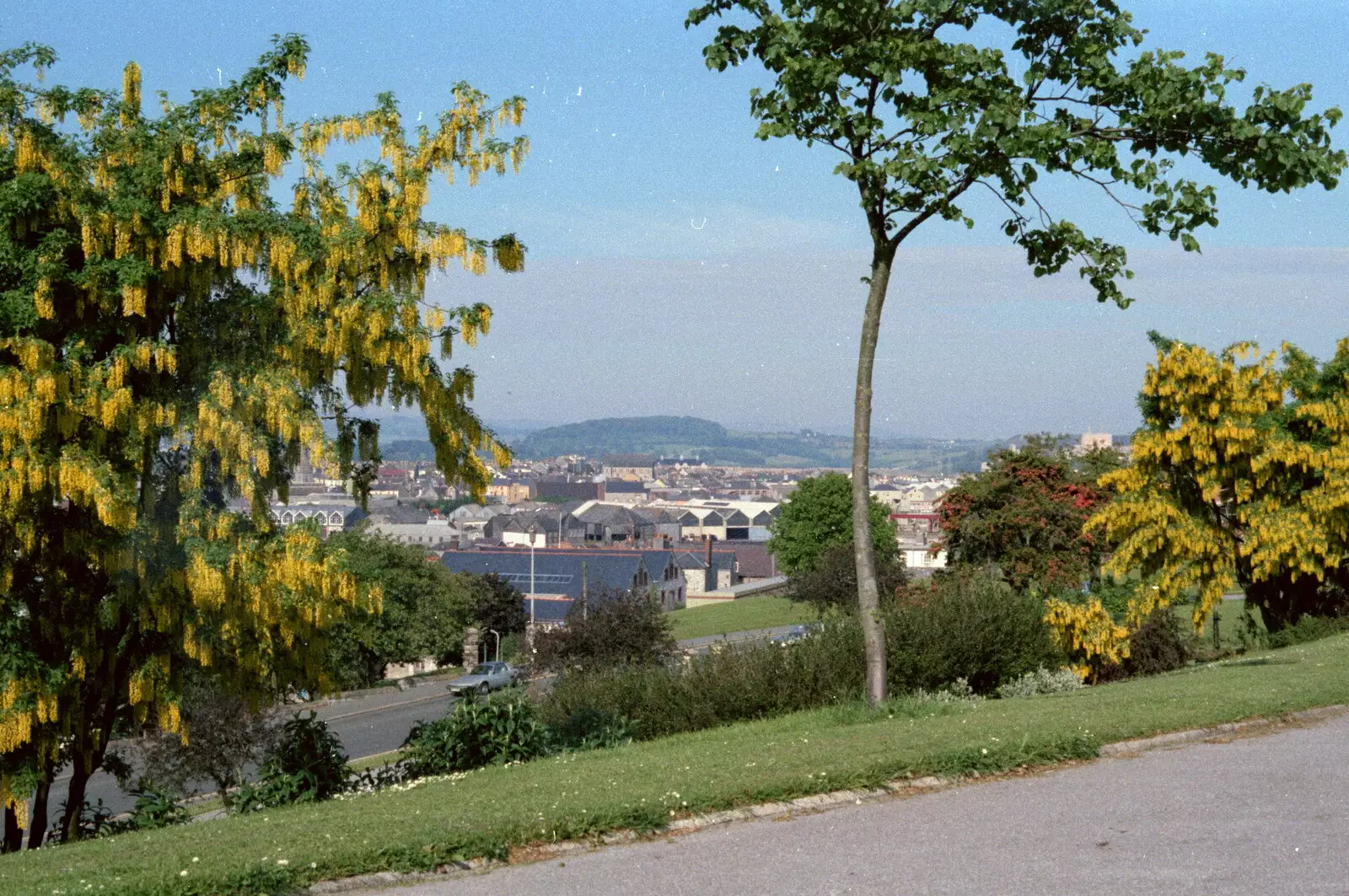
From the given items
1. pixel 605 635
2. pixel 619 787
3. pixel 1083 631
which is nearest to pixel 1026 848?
pixel 619 787

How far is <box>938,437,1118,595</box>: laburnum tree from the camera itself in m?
39.6

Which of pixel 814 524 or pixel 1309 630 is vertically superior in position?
pixel 1309 630

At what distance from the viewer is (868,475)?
1384 centimetres

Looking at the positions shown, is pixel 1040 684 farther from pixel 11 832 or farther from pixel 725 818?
pixel 11 832

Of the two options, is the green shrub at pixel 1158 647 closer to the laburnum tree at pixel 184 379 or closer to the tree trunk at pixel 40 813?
the laburnum tree at pixel 184 379

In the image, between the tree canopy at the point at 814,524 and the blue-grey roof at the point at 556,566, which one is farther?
the blue-grey roof at the point at 556,566

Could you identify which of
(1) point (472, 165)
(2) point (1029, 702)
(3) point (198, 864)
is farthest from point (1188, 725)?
(1) point (472, 165)

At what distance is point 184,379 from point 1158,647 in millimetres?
21535

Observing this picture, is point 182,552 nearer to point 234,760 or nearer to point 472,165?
point 472,165

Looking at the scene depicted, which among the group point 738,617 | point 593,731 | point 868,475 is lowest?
point 738,617

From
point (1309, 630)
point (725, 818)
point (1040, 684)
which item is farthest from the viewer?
point (1309, 630)

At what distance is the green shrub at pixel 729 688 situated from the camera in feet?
53.9

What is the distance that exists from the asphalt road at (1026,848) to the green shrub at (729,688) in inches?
266

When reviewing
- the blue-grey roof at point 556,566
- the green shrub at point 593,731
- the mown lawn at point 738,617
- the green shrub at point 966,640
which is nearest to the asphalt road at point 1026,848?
the green shrub at point 593,731
